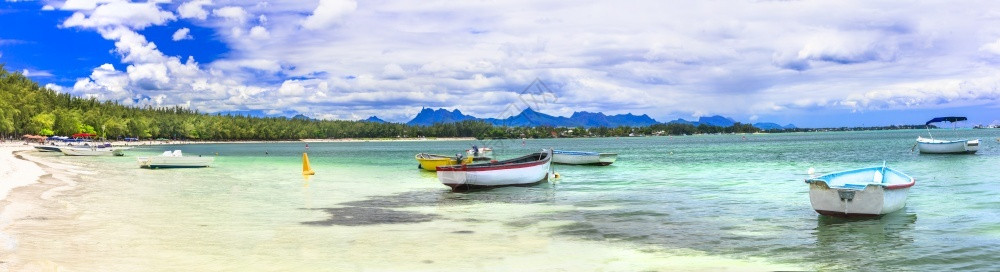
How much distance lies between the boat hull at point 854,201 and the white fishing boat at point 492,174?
14.6 m

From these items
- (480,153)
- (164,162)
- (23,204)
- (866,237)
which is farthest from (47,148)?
(866,237)

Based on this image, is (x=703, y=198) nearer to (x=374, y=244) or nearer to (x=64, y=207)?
(x=374, y=244)

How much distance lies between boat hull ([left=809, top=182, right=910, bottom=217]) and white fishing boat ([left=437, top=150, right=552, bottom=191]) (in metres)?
14.6

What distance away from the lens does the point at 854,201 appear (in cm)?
1861

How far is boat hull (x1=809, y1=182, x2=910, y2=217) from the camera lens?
60.6 feet

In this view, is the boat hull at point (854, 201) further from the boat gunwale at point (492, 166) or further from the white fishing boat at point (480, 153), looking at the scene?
the white fishing boat at point (480, 153)

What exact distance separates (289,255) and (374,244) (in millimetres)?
2113

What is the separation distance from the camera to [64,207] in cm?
2233

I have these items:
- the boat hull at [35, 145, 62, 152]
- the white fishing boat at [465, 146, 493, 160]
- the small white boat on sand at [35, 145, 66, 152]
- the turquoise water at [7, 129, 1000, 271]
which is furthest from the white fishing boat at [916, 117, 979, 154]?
the boat hull at [35, 145, 62, 152]

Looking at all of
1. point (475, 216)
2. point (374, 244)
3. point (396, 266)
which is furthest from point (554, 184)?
point (396, 266)

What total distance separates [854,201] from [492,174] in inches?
615

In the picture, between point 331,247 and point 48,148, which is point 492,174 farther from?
point 48,148

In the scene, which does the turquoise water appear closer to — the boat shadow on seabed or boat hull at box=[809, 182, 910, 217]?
the boat shadow on seabed

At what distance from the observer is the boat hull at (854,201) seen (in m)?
18.5
